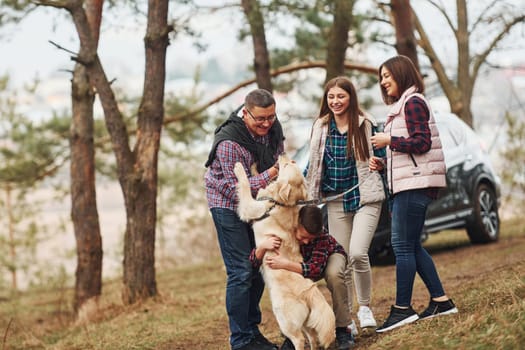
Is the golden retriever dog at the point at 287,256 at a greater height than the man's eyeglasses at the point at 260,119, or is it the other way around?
the man's eyeglasses at the point at 260,119

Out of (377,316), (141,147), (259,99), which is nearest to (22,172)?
(141,147)

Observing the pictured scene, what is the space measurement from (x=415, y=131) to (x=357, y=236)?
948 mm

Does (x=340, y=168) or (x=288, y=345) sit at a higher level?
(x=340, y=168)

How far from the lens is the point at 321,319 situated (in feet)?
16.0

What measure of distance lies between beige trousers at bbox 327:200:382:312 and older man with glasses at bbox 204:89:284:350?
70cm

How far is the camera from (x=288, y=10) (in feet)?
39.7

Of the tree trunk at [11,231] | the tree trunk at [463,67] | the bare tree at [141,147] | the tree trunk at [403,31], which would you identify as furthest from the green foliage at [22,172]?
the tree trunk at [463,67]

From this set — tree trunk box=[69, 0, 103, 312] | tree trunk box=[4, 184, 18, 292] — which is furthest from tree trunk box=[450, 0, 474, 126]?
tree trunk box=[4, 184, 18, 292]

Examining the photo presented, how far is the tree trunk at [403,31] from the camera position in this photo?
1279 cm

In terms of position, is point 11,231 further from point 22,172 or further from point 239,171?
point 239,171

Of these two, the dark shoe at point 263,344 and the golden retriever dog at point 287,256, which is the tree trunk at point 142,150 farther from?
the golden retriever dog at point 287,256

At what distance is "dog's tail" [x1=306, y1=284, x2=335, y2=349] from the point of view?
4840 mm

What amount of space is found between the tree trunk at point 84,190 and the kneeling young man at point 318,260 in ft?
22.2

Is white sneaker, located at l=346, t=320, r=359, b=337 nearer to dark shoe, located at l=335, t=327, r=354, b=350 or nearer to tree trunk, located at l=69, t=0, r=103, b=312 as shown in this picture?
dark shoe, located at l=335, t=327, r=354, b=350
